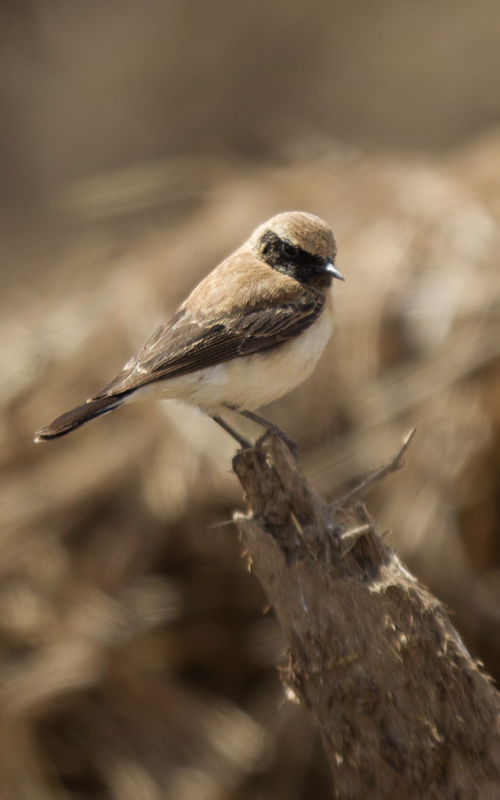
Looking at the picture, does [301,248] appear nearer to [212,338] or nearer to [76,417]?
[212,338]

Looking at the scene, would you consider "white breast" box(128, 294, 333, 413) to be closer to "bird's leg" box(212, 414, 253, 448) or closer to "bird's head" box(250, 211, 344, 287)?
"bird's leg" box(212, 414, 253, 448)

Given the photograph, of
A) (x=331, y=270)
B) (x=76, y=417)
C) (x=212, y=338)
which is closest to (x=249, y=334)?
(x=212, y=338)

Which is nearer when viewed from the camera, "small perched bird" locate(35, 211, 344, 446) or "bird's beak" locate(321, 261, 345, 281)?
"small perched bird" locate(35, 211, 344, 446)

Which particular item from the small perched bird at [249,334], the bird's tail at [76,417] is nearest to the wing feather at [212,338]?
the small perched bird at [249,334]

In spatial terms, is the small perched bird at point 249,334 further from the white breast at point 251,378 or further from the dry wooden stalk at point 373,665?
the dry wooden stalk at point 373,665

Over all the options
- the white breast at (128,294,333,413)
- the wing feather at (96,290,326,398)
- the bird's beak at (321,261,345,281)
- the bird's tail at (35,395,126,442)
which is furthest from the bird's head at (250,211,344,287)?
the bird's tail at (35,395,126,442)

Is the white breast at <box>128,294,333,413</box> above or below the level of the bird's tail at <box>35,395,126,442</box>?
below

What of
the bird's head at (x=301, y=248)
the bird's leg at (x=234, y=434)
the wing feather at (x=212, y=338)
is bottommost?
the bird's leg at (x=234, y=434)

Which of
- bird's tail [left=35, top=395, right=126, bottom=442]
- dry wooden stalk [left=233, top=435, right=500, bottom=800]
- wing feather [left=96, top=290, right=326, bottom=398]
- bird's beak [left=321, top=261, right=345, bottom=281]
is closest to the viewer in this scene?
dry wooden stalk [left=233, top=435, right=500, bottom=800]
